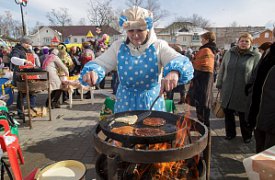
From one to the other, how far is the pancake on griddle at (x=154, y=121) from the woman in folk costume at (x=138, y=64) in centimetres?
24

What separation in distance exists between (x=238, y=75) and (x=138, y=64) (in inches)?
110

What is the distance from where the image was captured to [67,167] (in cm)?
243

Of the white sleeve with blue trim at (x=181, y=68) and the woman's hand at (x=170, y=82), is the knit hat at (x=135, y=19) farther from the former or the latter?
the woman's hand at (x=170, y=82)

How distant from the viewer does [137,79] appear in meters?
2.00

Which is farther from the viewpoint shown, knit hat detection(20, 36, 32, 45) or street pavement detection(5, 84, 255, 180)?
knit hat detection(20, 36, 32, 45)

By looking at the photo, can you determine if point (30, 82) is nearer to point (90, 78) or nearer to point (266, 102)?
point (90, 78)

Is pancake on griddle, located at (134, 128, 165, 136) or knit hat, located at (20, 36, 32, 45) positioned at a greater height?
knit hat, located at (20, 36, 32, 45)

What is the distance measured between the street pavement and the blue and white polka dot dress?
1.70 metres

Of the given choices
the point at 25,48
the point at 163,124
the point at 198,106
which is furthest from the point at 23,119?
the point at 163,124

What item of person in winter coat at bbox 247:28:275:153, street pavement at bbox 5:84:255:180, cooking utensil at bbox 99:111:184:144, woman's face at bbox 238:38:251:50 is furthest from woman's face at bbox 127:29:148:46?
woman's face at bbox 238:38:251:50

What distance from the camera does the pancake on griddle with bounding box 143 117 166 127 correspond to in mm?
1782

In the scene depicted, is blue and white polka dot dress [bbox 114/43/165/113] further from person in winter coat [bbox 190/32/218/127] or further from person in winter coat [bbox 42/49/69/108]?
person in winter coat [bbox 42/49/69/108]

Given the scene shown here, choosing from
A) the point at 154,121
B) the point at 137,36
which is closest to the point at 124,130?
the point at 154,121

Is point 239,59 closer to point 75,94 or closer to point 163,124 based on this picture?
point 163,124
